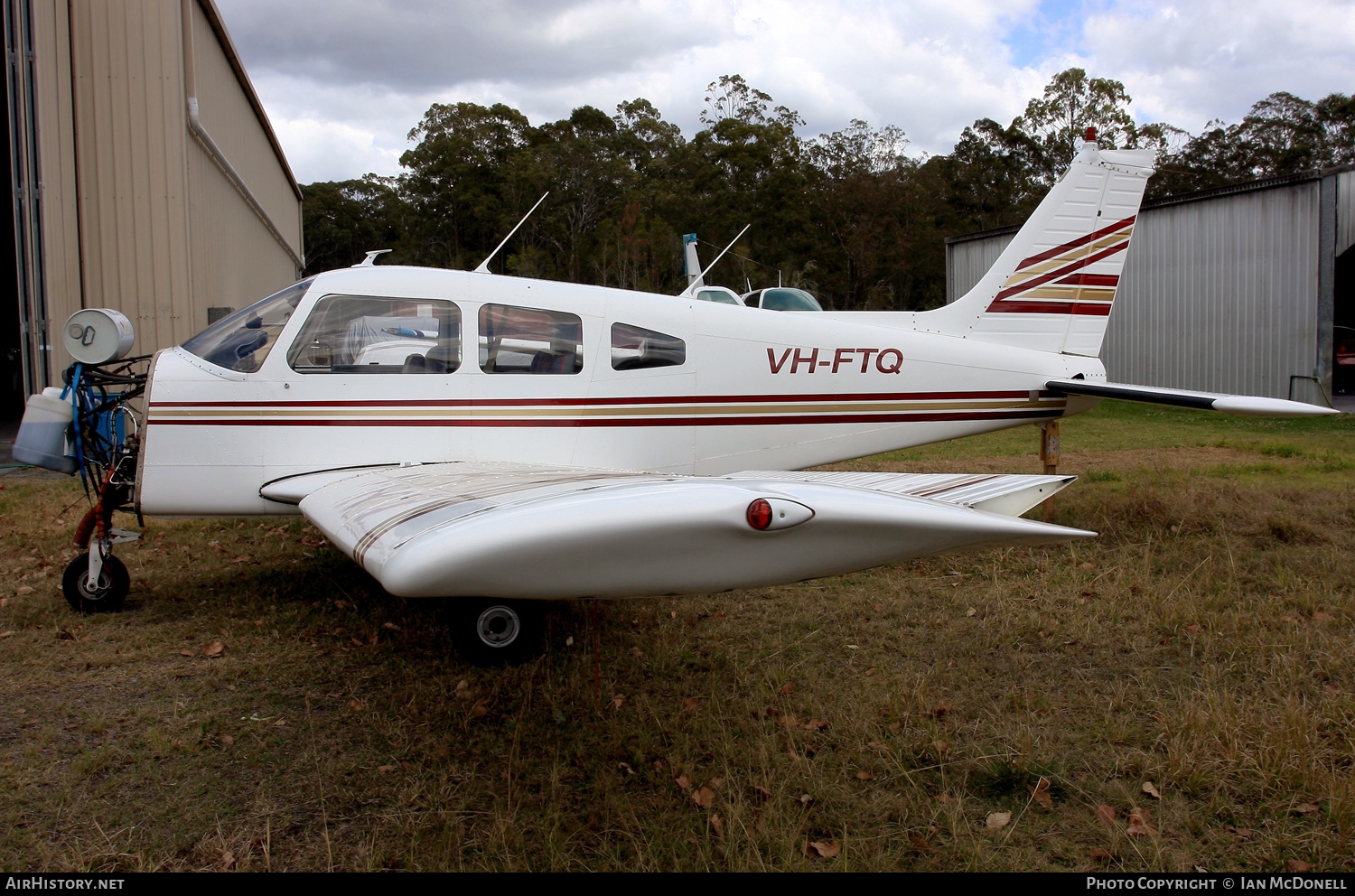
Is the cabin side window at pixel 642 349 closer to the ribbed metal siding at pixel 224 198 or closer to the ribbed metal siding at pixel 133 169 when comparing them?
the ribbed metal siding at pixel 133 169

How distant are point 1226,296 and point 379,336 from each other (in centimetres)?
1759

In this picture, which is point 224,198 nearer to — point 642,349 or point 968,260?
point 642,349

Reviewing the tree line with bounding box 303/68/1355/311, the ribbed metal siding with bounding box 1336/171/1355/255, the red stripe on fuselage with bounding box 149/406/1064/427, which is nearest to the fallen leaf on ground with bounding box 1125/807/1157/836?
the red stripe on fuselage with bounding box 149/406/1064/427

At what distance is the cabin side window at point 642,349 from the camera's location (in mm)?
4992

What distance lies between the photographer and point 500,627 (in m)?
4.10

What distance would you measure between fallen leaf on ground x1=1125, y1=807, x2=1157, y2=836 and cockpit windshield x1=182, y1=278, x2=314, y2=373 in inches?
181

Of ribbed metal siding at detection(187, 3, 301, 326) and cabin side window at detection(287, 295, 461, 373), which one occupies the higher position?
ribbed metal siding at detection(187, 3, 301, 326)

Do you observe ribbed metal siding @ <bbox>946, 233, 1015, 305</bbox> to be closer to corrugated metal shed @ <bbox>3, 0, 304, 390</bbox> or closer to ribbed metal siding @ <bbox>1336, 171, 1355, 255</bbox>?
ribbed metal siding @ <bbox>1336, 171, 1355, 255</bbox>

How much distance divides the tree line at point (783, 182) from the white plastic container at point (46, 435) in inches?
1193

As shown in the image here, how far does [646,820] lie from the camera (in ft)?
9.00

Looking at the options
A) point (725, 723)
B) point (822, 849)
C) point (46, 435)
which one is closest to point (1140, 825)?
point (822, 849)

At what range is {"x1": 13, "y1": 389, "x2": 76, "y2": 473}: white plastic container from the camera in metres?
4.62

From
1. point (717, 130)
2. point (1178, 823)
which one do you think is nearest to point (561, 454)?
point (1178, 823)
